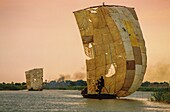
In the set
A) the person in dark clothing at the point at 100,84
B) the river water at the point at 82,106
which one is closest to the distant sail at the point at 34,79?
the river water at the point at 82,106

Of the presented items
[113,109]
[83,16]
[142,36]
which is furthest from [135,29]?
[113,109]

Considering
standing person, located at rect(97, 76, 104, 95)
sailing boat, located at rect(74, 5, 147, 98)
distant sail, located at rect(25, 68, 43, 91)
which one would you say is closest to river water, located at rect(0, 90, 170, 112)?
standing person, located at rect(97, 76, 104, 95)

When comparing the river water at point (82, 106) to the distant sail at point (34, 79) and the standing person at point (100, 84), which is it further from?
the distant sail at point (34, 79)

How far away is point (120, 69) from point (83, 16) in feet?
19.8

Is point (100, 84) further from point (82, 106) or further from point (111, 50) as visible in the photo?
point (82, 106)

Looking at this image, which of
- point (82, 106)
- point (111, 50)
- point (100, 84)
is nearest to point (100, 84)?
point (100, 84)

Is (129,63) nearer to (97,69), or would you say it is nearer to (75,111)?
(97,69)

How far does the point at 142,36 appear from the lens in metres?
55.8

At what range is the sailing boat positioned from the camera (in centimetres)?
5234

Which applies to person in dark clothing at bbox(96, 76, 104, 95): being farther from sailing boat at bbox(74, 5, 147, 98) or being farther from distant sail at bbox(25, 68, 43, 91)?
distant sail at bbox(25, 68, 43, 91)

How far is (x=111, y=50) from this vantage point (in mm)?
52406

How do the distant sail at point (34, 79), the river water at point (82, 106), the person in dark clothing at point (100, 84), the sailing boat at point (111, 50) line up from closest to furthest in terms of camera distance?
the river water at point (82, 106)
the sailing boat at point (111, 50)
the person in dark clothing at point (100, 84)
the distant sail at point (34, 79)

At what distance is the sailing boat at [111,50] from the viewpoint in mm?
52344

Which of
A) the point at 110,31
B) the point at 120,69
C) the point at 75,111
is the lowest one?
the point at 75,111
